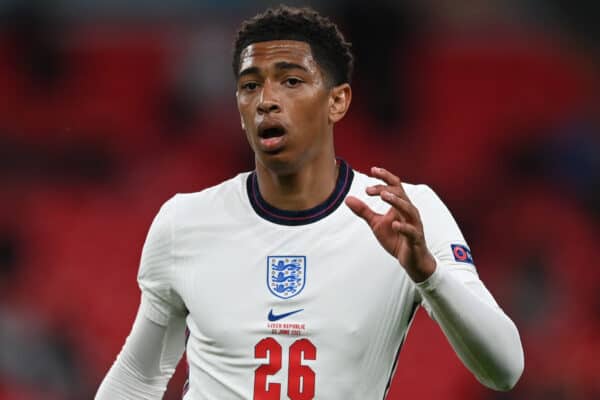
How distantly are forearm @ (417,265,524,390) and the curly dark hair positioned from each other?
744 millimetres

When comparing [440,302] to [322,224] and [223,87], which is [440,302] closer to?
[322,224]

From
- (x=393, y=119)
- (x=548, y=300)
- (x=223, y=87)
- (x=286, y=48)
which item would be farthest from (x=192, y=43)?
(x=286, y=48)

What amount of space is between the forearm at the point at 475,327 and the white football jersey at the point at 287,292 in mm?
212

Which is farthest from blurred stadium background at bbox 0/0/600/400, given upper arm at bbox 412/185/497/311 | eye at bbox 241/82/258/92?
eye at bbox 241/82/258/92

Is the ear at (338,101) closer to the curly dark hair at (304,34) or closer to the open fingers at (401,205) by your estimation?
the curly dark hair at (304,34)

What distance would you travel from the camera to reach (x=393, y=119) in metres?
7.37

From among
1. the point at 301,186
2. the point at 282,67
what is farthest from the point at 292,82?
the point at 301,186

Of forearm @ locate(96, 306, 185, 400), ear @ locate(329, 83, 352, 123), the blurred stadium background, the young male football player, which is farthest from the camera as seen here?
the blurred stadium background

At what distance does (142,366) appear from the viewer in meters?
2.95

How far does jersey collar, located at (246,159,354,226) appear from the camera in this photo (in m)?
2.76

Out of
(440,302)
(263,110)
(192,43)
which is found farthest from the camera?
(192,43)

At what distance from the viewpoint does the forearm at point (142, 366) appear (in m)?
2.92

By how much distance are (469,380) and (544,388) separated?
0.45m

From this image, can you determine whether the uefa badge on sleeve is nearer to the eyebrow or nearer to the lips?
the lips
